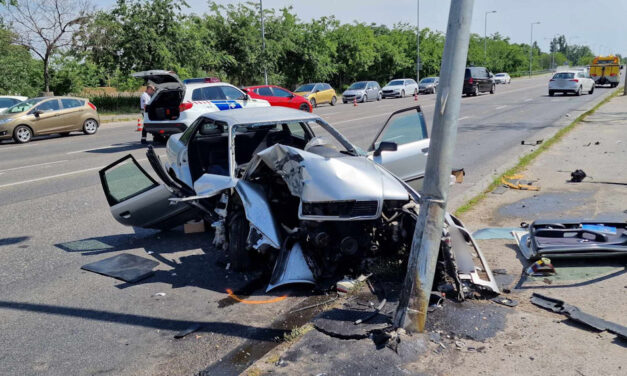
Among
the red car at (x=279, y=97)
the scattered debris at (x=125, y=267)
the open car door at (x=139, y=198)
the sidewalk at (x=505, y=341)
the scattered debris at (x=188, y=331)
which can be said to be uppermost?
the red car at (x=279, y=97)

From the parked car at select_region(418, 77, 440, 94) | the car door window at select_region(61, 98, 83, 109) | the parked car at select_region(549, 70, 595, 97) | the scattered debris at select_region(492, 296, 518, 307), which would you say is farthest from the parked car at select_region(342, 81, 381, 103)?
the scattered debris at select_region(492, 296, 518, 307)

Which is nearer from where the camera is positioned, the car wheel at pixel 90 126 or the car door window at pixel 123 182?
the car door window at pixel 123 182

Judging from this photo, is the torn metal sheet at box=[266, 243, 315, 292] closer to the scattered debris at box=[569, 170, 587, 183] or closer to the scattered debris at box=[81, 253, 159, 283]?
the scattered debris at box=[81, 253, 159, 283]

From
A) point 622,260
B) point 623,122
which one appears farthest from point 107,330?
point 623,122

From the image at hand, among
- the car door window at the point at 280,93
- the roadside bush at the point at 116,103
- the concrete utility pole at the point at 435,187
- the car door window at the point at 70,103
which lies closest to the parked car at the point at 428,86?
the car door window at the point at 280,93

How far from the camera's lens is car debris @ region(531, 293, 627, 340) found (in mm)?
3521

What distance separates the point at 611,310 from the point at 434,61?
6232 centimetres

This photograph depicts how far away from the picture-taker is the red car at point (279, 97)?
2470 centimetres

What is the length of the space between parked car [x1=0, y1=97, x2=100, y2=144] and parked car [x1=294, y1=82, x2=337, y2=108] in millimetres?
14862

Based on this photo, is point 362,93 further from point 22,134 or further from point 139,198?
point 139,198

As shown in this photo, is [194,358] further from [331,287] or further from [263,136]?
[263,136]

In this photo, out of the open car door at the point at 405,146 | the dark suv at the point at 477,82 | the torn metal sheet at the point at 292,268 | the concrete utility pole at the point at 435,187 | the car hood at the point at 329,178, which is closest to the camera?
the concrete utility pole at the point at 435,187

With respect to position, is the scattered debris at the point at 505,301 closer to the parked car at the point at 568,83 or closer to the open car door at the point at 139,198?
the open car door at the point at 139,198

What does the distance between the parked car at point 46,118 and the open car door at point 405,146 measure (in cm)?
1554
